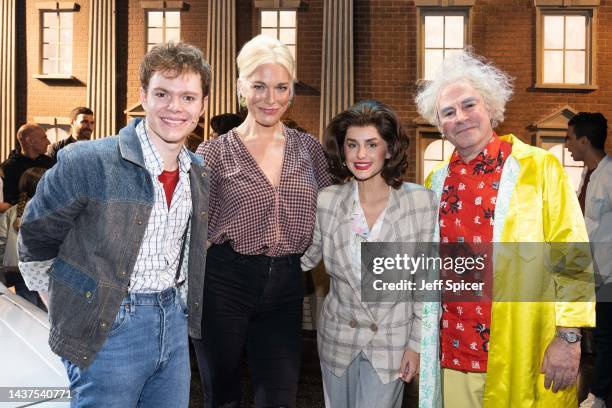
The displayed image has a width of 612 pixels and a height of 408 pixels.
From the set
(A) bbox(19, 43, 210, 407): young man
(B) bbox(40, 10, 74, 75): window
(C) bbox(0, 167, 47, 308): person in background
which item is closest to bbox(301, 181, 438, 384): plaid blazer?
(A) bbox(19, 43, 210, 407): young man

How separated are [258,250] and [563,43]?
32.9 ft

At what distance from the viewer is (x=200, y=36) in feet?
38.3

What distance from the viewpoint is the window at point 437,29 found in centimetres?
1125

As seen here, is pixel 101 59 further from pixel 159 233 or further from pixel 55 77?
pixel 159 233

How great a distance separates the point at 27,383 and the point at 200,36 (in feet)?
33.6

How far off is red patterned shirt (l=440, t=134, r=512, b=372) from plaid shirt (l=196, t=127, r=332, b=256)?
580 mm

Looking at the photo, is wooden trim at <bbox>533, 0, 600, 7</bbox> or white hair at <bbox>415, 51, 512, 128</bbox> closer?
white hair at <bbox>415, 51, 512, 128</bbox>

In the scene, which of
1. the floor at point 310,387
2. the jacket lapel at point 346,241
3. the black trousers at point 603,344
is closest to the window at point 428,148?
the floor at point 310,387

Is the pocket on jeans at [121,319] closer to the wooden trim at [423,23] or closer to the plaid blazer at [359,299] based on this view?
the plaid blazer at [359,299]

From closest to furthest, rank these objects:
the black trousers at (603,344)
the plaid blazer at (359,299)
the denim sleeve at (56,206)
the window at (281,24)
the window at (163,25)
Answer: the denim sleeve at (56,206), the plaid blazer at (359,299), the black trousers at (603,344), the window at (281,24), the window at (163,25)

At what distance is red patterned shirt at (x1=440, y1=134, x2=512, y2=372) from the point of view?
2650 millimetres

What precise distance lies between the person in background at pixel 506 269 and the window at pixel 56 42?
35.7 ft

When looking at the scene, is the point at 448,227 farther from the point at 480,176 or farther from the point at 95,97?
the point at 95,97

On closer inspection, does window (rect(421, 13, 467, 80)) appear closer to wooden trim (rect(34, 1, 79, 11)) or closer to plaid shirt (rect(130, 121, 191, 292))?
wooden trim (rect(34, 1, 79, 11))
